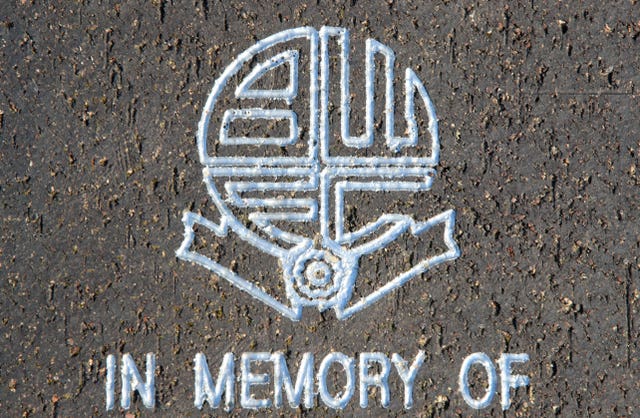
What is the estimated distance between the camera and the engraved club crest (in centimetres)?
254

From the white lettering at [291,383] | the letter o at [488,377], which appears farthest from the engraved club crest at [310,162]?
the letter o at [488,377]

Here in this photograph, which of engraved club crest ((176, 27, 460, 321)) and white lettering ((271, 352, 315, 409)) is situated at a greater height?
engraved club crest ((176, 27, 460, 321))

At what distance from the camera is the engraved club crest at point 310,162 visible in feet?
8.33

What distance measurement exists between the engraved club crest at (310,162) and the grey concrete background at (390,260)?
5 centimetres

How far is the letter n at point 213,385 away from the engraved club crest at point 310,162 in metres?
0.24

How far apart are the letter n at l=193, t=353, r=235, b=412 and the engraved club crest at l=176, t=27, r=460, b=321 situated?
0.24 m

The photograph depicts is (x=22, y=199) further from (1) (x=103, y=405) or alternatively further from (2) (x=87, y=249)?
(1) (x=103, y=405)

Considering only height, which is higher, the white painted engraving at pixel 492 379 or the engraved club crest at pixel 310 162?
the engraved club crest at pixel 310 162

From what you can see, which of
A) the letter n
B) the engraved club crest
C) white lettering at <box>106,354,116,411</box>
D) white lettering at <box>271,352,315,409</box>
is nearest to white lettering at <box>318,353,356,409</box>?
white lettering at <box>271,352,315,409</box>

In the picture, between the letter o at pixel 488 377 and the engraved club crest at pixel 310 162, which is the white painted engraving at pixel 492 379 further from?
the engraved club crest at pixel 310 162

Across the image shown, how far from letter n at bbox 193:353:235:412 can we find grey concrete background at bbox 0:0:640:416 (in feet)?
0.11

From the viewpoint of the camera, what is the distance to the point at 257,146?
2.55 meters

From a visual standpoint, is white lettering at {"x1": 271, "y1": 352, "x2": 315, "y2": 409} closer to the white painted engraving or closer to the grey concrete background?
the grey concrete background

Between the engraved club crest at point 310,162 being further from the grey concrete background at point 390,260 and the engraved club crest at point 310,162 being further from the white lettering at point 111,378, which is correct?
the white lettering at point 111,378
